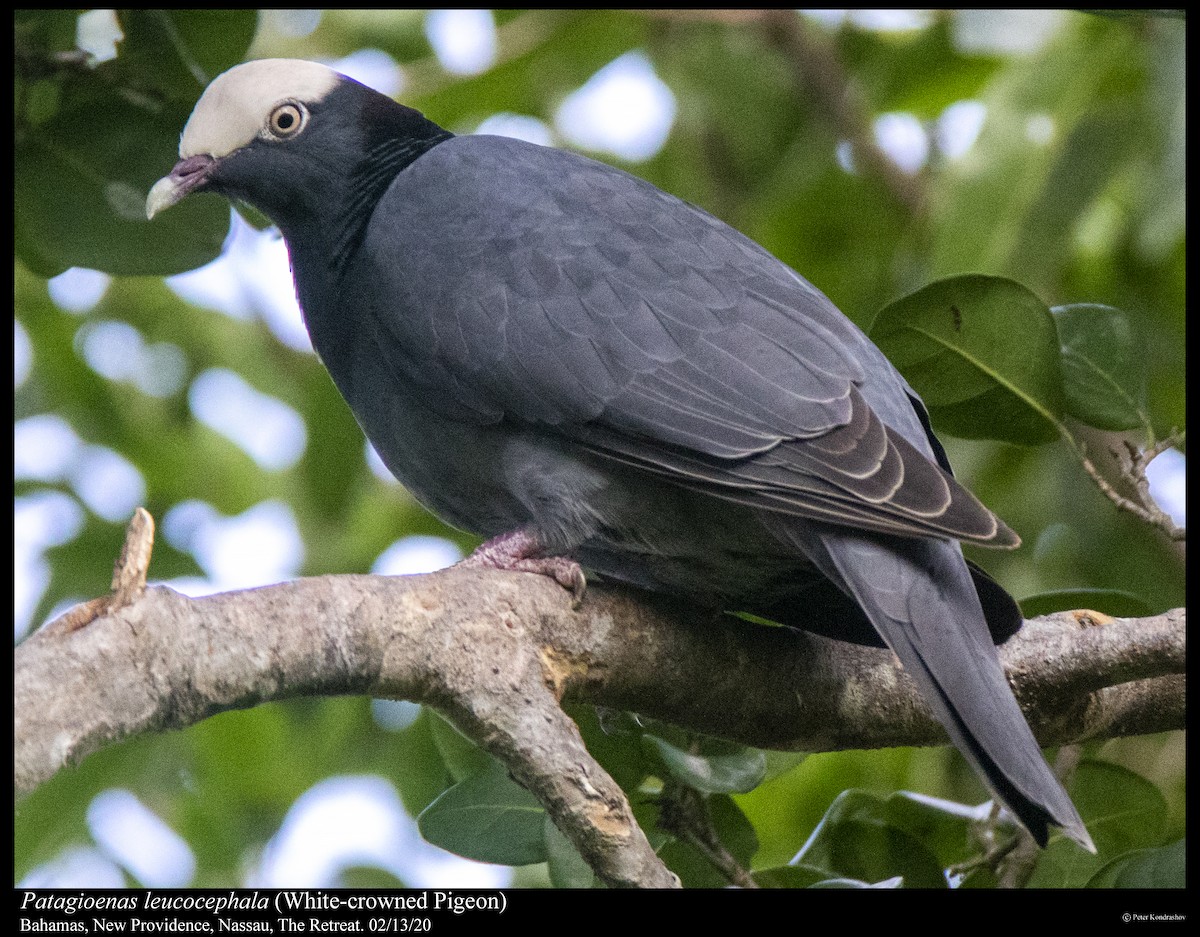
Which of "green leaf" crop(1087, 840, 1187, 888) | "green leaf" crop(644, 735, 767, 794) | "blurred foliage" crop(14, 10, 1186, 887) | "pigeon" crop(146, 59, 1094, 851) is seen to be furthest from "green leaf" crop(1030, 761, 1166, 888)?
"green leaf" crop(644, 735, 767, 794)

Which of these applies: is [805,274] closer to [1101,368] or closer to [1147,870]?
[1101,368]

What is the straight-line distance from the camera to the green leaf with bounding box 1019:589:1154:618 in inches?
112

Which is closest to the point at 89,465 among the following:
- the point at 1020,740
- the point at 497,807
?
the point at 497,807

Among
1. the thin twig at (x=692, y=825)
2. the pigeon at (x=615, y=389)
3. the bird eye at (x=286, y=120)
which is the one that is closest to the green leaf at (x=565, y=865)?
the thin twig at (x=692, y=825)

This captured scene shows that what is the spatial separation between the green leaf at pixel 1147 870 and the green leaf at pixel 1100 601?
0.57m

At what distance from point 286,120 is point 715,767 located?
1.94m

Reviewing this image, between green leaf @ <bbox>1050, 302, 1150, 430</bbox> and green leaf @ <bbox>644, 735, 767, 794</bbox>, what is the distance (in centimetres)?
104

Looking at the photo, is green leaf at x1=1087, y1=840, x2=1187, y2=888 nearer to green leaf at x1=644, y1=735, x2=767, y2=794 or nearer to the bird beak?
green leaf at x1=644, y1=735, x2=767, y2=794

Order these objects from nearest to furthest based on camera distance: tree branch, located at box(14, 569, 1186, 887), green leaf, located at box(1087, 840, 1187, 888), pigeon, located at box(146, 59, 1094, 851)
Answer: tree branch, located at box(14, 569, 1186, 887) → green leaf, located at box(1087, 840, 1187, 888) → pigeon, located at box(146, 59, 1094, 851)

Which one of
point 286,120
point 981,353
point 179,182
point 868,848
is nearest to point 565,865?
point 868,848

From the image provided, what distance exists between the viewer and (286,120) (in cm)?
337

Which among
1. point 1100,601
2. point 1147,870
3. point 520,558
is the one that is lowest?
point 520,558

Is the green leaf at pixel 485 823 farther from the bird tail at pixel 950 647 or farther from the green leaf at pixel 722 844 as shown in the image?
the bird tail at pixel 950 647

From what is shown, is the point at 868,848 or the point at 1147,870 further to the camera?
the point at 868,848
